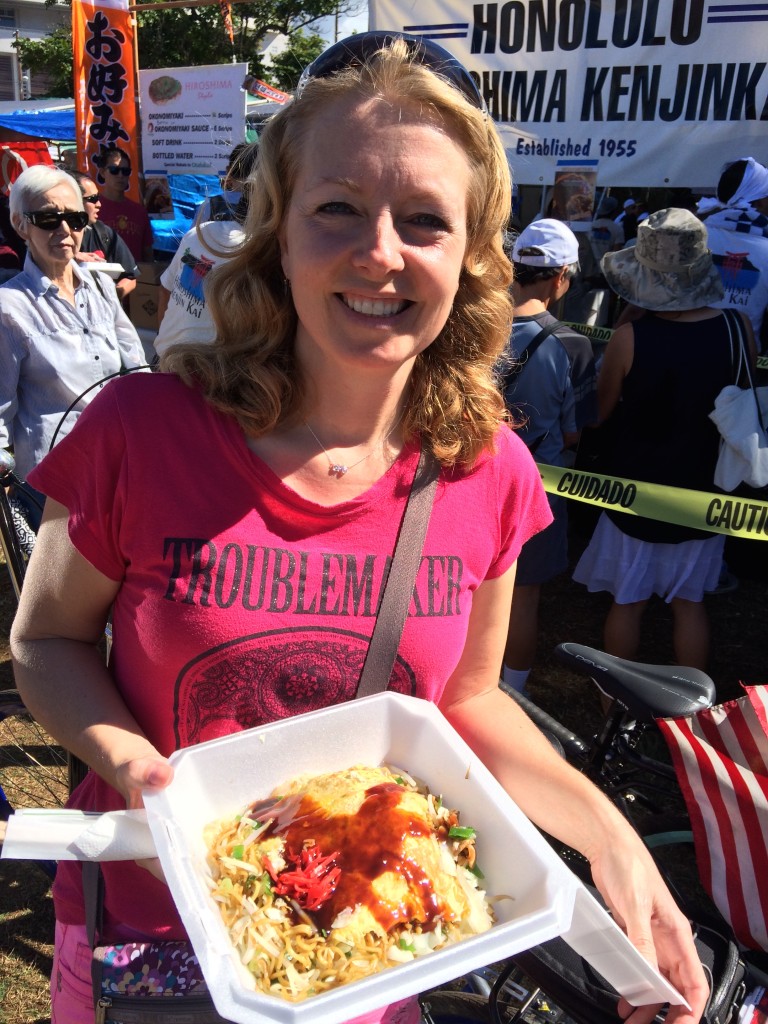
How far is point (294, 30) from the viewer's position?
34.4 m

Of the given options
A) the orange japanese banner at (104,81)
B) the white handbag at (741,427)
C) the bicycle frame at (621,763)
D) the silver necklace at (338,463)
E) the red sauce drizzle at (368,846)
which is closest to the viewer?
the red sauce drizzle at (368,846)

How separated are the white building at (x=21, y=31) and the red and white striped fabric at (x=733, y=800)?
5464 cm

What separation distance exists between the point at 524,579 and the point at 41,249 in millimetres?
2906

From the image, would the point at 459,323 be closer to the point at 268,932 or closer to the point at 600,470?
the point at 268,932

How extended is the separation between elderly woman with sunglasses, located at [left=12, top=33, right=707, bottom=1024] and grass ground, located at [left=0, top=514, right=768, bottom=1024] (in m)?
1.65

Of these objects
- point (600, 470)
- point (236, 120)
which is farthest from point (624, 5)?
point (236, 120)

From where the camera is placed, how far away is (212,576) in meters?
1.37

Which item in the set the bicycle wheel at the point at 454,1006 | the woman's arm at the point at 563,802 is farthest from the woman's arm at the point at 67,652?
the bicycle wheel at the point at 454,1006

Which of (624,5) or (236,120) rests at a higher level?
Result: (624,5)

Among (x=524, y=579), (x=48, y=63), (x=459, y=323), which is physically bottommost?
(x=524, y=579)

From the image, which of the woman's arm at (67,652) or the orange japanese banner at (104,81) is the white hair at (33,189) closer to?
the woman's arm at (67,652)

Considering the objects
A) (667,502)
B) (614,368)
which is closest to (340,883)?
(667,502)

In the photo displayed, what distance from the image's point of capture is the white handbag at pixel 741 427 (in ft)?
12.6

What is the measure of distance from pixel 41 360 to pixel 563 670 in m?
3.32
